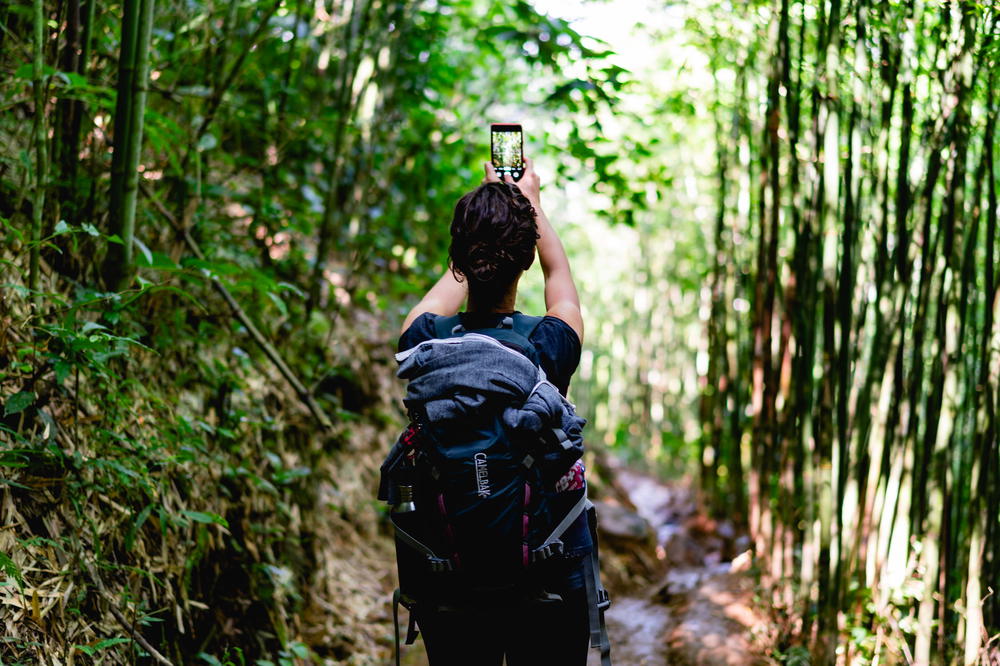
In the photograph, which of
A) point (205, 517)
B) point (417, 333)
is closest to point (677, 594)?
point (205, 517)

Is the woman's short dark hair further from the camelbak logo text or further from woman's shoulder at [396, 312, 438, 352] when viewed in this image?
the camelbak logo text

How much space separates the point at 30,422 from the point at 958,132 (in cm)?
293

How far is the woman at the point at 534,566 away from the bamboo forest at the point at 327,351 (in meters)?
0.91

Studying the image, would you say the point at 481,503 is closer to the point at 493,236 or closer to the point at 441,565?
the point at 441,565

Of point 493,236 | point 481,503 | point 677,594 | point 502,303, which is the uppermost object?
point 493,236

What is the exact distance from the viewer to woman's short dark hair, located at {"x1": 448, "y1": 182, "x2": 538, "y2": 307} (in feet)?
5.32

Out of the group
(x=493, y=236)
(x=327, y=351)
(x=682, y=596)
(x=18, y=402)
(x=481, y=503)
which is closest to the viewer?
(x=481, y=503)

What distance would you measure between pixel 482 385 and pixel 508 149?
2.35ft

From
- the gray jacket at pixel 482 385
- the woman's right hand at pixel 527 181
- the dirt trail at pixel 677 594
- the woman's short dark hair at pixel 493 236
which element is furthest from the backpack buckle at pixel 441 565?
the dirt trail at pixel 677 594

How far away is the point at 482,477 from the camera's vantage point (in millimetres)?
1519

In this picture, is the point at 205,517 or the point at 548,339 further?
the point at 205,517

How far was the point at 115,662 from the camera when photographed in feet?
6.74

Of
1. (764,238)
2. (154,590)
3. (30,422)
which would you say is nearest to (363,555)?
(154,590)

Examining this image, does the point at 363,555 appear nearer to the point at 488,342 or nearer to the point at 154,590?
→ the point at 154,590
